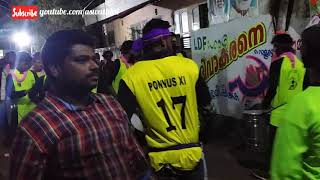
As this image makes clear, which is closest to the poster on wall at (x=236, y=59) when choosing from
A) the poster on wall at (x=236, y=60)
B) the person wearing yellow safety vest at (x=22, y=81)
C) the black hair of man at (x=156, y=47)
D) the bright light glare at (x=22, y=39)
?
the poster on wall at (x=236, y=60)

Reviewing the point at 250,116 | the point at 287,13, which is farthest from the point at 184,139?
the point at 287,13

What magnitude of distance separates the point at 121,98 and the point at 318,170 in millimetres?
1673

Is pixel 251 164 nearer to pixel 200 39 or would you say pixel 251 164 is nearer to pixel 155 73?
pixel 200 39

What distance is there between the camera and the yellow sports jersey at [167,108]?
352 centimetres

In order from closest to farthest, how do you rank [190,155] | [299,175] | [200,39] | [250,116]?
[299,175] < [190,155] < [250,116] < [200,39]

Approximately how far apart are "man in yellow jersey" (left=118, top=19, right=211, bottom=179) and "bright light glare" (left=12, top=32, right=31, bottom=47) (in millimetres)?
37877

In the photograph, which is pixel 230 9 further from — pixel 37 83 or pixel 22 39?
pixel 22 39

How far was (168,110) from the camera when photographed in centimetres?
354

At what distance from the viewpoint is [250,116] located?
713 cm

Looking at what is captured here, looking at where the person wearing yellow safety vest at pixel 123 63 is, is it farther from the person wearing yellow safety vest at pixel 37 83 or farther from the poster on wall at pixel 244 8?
the poster on wall at pixel 244 8

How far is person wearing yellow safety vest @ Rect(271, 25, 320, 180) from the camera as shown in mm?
2189

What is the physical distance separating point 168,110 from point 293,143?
1.43m

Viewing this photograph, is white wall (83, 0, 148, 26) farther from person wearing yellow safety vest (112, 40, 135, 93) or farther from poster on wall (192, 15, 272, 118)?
person wearing yellow safety vest (112, 40, 135, 93)

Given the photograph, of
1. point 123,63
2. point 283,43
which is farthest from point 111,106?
point 123,63
